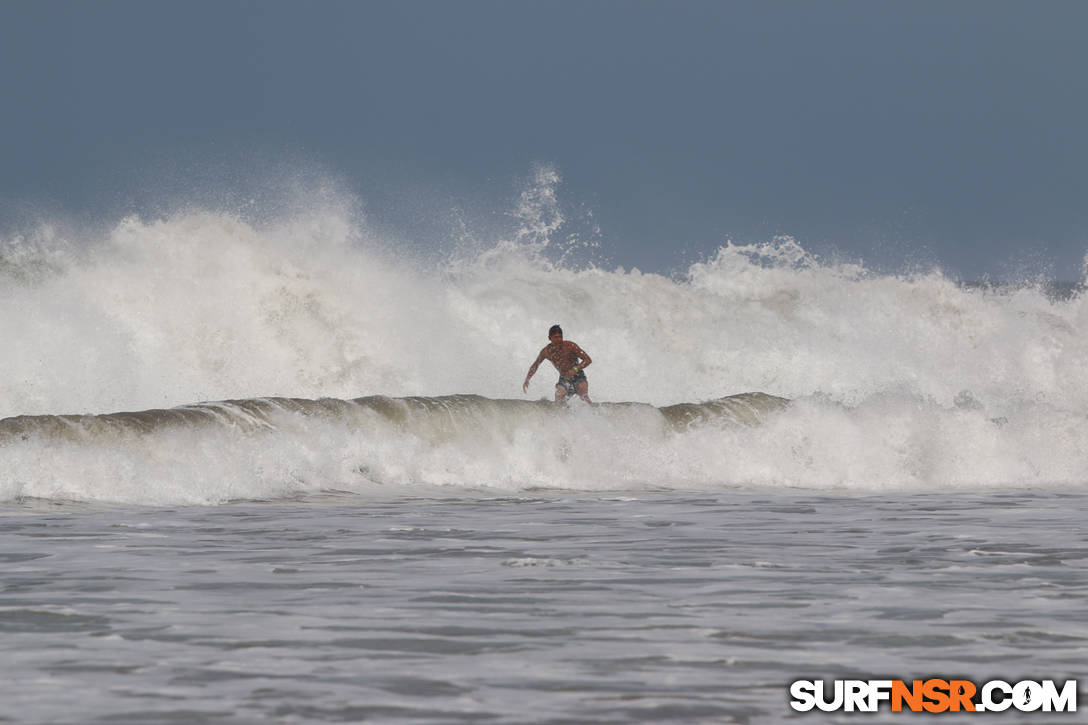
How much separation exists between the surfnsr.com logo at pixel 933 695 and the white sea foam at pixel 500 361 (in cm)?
884

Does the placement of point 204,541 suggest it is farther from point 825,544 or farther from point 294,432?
point 294,432

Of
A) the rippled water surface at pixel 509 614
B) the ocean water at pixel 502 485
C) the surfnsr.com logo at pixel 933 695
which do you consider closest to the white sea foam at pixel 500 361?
the ocean water at pixel 502 485

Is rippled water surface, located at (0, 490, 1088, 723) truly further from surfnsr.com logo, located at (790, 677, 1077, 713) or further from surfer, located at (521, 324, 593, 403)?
surfer, located at (521, 324, 593, 403)

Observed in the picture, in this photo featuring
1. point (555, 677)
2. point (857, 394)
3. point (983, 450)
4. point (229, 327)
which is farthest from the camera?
point (857, 394)

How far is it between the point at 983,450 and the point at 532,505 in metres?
6.91

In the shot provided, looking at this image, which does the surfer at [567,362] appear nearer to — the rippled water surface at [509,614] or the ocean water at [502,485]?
the ocean water at [502,485]

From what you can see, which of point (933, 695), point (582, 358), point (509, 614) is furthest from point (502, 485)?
point (933, 695)

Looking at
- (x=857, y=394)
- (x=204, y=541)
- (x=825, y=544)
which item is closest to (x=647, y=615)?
(x=825, y=544)

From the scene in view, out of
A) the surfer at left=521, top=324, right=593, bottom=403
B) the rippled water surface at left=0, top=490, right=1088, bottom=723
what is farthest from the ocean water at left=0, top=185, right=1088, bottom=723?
the surfer at left=521, top=324, right=593, bottom=403

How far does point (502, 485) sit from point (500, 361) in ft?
39.7

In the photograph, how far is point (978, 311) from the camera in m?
35.0

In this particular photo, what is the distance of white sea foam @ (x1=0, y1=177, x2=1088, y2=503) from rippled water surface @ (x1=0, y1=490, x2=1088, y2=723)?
4.13 metres

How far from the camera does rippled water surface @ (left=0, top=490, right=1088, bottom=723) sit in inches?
210

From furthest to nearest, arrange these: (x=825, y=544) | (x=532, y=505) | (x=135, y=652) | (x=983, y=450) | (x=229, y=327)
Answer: (x=229, y=327), (x=983, y=450), (x=532, y=505), (x=825, y=544), (x=135, y=652)
